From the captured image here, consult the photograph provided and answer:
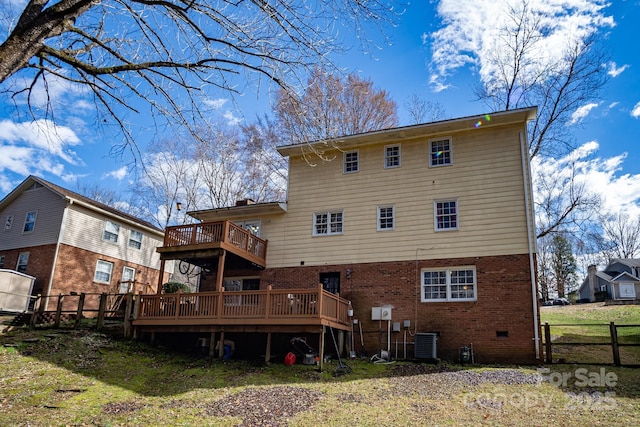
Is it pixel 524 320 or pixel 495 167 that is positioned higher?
pixel 495 167

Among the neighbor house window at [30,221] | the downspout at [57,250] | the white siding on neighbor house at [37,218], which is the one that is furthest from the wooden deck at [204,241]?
the neighbor house window at [30,221]

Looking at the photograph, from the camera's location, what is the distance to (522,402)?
31.0 ft

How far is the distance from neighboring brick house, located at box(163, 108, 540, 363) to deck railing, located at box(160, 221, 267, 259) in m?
0.85

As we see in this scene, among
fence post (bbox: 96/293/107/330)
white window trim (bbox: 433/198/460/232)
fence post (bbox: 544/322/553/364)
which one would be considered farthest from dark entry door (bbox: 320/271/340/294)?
fence post (bbox: 96/293/107/330)

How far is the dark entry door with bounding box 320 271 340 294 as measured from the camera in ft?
57.8

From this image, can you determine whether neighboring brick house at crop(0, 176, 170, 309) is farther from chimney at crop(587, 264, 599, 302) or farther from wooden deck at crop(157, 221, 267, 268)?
chimney at crop(587, 264, 599, 302)

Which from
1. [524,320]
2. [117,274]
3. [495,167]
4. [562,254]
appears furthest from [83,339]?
[562,254]

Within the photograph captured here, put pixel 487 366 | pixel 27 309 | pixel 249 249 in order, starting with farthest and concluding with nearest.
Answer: pixel 27 309 → pixel 249 249 → pixel 487 366

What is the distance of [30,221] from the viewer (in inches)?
901

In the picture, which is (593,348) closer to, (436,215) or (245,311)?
(436,215)

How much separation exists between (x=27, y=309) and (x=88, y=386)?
11163 millimetres

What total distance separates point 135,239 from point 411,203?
52.3ft

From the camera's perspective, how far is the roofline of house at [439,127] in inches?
642

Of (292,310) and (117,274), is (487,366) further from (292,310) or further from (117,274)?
(117,274)
